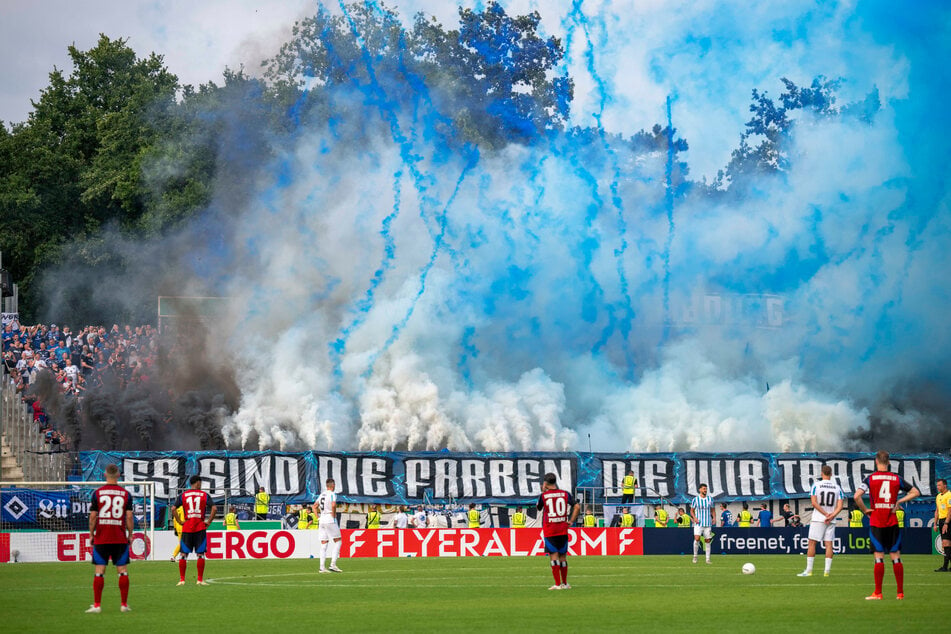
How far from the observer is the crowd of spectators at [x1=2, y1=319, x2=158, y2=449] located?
5262 cm

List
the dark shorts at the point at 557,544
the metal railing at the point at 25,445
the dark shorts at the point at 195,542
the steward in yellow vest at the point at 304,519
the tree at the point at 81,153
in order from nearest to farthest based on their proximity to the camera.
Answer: the dark shorts at the point at 557,544, the dark shorts at the point at 195,542, the steward in yellow vest at the point at 304,519, the metal railing at the point at 25,445, the tree at the point at 81,153

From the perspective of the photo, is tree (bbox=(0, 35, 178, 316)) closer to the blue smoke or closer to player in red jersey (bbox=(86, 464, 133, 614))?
the blue smoke

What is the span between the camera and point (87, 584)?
27.8 metres

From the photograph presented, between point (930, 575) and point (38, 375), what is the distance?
3667cm

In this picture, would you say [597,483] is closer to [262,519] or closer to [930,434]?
[262,519]

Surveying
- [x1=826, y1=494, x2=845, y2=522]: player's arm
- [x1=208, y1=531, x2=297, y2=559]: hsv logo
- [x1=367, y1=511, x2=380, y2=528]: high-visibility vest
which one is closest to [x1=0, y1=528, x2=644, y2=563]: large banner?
[x1=208, y1=531, x2=297, y2=559]: hsv logo

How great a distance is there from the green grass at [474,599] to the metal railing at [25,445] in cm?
1275

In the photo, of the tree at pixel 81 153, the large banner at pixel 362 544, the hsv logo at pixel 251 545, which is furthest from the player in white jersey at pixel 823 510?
the tree at pixel 81 153

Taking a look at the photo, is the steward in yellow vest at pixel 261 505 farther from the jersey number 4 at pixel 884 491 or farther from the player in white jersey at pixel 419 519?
the jersey number 4 at pixel 884 491

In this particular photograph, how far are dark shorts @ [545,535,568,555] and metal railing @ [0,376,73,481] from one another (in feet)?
90.4

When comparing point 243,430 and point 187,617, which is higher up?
point 243,430

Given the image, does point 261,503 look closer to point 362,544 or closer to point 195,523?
point 362,544

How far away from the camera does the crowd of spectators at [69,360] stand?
173 feet

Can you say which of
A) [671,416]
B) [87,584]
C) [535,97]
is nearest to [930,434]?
[671,416]
